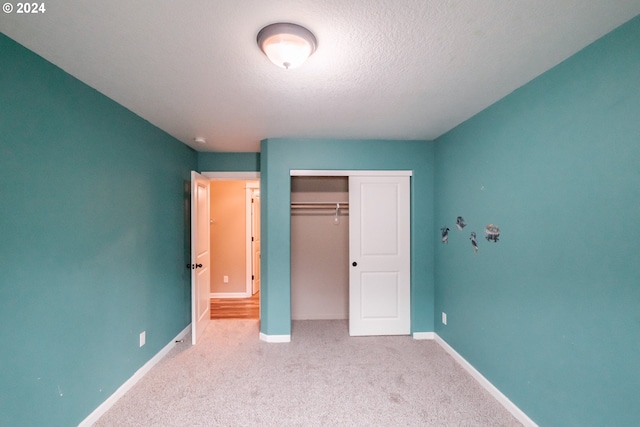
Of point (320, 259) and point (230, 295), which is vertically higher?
point (320, 259)

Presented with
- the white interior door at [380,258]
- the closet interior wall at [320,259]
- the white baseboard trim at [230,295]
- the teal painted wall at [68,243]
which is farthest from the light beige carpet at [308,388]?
the white baseboard trim at [230,295]

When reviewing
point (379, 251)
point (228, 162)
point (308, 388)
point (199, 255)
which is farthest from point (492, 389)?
point (228, 162)

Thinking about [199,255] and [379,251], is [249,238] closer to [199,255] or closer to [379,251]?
[199,255]

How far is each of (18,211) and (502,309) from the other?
3.33 m

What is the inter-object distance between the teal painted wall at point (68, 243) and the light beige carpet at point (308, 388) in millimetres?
373

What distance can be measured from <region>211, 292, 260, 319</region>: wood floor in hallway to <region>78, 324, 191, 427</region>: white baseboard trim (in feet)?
3.17

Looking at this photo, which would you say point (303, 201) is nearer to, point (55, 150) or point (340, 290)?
point (340, 290)

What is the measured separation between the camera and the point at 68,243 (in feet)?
5.65

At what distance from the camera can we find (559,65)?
162cm

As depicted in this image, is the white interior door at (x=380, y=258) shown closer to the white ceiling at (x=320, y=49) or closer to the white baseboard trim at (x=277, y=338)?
the white baseboard trim at (x=277, y=338)

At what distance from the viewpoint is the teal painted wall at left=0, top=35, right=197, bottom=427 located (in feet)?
4.59

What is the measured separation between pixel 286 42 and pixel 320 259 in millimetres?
3073

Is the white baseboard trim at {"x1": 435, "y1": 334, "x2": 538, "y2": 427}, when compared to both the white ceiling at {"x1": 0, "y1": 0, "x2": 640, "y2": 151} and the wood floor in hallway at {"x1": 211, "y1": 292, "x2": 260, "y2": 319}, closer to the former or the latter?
the white ceiling at {"x1": 0, "y1": 0, "x2": 640, "y2": 151}

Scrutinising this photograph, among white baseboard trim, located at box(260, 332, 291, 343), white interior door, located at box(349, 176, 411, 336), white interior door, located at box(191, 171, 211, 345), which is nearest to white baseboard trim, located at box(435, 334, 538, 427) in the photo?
white interior door, located at box(349, 176, 411, 336)
